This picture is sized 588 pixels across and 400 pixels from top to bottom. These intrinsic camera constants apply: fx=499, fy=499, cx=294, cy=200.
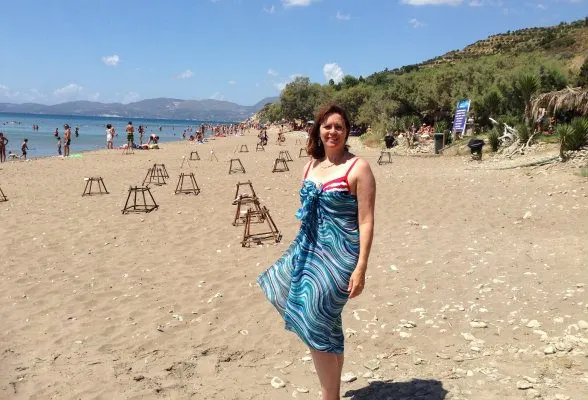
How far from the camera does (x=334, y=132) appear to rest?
298 cm

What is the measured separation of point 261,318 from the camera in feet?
17.3

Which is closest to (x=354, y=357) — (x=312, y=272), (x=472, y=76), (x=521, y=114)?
(x=312, y=272)

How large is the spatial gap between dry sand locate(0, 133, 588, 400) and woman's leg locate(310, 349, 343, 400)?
0.64 m

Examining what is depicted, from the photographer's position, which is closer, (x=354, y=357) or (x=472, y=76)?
(x=354, y=357)

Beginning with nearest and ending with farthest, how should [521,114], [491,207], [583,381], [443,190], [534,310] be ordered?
[583,381], [534,310], [491,207], [443,190], [521,114]

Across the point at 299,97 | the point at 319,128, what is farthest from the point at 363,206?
the point at 299,97

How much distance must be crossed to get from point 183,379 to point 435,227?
5.87 metres

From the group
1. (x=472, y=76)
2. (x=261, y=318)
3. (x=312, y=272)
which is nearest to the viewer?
(x=312, y=272)

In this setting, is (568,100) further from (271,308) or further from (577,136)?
(271,308)

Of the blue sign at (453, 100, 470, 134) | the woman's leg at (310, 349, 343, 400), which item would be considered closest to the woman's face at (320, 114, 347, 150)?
the woman's leg at (310, 349, 343, 400)

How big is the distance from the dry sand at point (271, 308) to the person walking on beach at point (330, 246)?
0.91 metres

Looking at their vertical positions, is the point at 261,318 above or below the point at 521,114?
below

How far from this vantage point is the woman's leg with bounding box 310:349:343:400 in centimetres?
299

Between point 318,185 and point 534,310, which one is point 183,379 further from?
point 534,310
